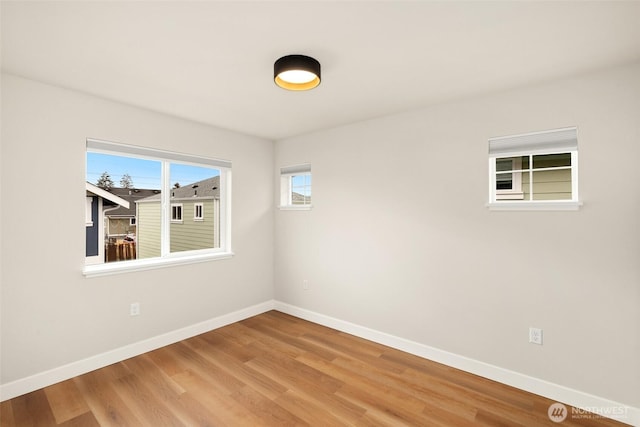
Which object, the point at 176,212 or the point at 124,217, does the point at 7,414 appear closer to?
the point at 124,217

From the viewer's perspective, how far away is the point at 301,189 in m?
4.30

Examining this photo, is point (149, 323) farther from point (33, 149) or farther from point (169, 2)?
point (169, 2)

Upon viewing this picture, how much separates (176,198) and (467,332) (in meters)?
3.49

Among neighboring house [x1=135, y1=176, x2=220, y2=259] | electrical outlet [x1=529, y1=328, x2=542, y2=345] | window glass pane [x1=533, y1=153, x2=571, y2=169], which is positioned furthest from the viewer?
neighboring house [x1=135, y1=176, x2=220, y2=259]

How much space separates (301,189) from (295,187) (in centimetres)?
15

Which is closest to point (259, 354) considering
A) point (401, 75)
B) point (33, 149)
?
point (33, 149)

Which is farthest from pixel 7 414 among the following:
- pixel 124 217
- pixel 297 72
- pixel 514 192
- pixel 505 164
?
pixel 505 164

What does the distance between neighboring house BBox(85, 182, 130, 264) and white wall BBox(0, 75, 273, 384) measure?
7.0 inches

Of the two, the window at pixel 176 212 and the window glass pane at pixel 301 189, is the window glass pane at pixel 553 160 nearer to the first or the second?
the window glass pane at pixel 301 189

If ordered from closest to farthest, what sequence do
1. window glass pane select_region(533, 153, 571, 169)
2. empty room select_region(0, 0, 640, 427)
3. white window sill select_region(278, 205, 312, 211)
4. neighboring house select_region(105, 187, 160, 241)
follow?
1. empty room select_region(0, 0, 640, 427)
2. neighboring house select_region(105, 187, 160, 241)
3. window glass pane select_region(533, 153, 571, 169)
4. white window sill select_region(278, 205, 312, 211)

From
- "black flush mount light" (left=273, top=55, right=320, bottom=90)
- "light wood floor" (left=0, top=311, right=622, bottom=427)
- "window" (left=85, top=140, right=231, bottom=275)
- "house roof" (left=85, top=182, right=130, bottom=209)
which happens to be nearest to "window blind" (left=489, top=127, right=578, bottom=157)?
"black flush mount light" (left=273, top=55, right=320, bottom=90)

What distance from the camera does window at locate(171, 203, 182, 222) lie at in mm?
3490

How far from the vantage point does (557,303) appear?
234cm
